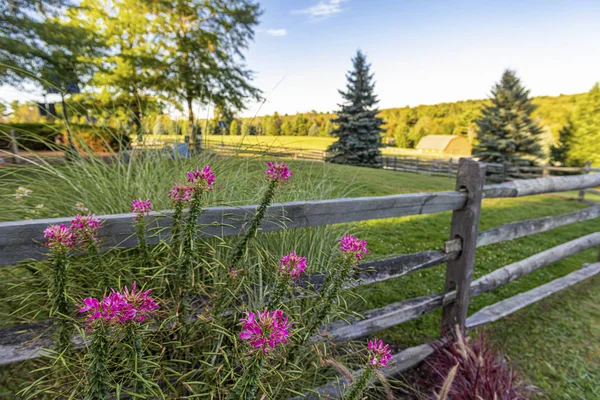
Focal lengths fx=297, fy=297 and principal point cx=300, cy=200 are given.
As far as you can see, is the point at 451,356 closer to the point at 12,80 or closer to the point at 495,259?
the point at 495,259

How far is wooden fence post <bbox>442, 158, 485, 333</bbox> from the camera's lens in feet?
7.28

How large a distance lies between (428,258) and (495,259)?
3264mm

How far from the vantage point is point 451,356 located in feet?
6.65

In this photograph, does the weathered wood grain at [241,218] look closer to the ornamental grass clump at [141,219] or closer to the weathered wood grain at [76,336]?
the ornamental grass clump at [141,219]

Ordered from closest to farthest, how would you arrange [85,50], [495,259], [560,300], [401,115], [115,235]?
[115,235], [560,300], [495,259], [85,50], [401,115]

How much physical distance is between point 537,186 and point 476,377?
81.5 inches

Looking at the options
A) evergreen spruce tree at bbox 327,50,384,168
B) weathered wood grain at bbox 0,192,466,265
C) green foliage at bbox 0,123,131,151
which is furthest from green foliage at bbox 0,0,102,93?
evergreen spruce tree at bbox 327,50,384,168

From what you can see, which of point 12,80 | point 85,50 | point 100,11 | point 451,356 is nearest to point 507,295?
point 451,356

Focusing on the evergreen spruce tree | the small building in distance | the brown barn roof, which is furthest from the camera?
the brown barn roof

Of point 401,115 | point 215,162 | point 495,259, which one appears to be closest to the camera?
point 215,162

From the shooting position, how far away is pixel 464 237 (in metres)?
2.30

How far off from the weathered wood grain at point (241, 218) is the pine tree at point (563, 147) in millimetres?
29553

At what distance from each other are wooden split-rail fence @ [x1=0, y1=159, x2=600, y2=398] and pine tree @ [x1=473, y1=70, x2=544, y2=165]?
19643 millimetres

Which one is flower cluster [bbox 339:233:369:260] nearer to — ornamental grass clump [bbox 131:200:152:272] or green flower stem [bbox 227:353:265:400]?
green flower stem [bbox 227:353:265:400]
